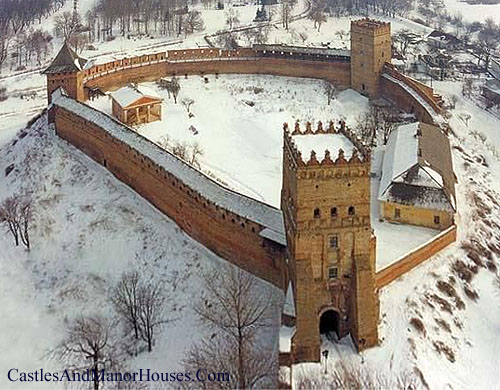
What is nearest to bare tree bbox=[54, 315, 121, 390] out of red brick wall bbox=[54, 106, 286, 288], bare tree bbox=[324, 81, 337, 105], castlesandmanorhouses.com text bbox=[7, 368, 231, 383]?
castlesandmanorhouses.com text bbox=[7, 368, 231, 383]

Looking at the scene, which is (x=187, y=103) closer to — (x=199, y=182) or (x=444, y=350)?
(x=199, y=182)

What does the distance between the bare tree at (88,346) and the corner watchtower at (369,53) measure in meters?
40.5

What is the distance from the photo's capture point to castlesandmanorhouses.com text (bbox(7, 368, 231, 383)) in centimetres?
3034

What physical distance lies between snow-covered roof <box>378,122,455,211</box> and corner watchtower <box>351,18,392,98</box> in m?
18.2

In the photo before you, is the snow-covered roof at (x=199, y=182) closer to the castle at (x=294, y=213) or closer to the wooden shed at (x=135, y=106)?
the castle at (x=294, y=213)

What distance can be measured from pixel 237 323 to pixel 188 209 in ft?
33.0

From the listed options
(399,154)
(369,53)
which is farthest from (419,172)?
(369,53)

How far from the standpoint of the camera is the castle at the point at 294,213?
29562mm

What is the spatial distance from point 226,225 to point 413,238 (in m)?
11.4

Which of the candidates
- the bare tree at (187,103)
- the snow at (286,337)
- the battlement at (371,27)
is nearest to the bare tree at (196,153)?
the bare tree at (187,103)

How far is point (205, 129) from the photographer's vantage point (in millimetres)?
54312

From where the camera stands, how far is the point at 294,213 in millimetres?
30156

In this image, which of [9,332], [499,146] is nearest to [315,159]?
[9,332]

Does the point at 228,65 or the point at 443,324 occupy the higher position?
the point at 228,65
